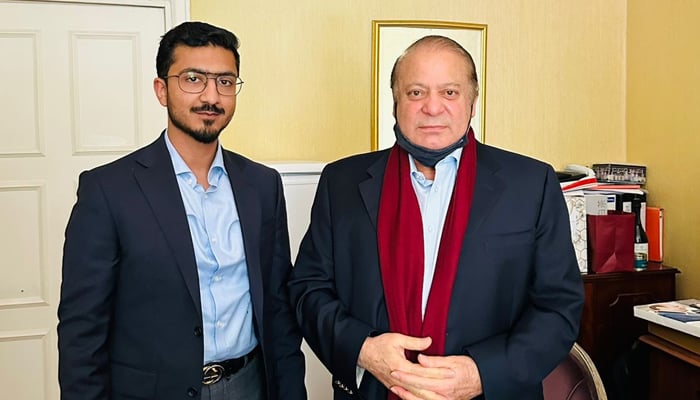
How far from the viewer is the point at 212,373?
5.15 ft

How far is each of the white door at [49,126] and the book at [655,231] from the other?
7.19 feet

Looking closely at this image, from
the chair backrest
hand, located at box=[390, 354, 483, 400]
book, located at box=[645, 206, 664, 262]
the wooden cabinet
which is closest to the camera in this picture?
hand, located at box=[390, 354, 483, 400]

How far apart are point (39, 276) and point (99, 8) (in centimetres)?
114

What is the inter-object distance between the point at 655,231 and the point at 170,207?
2.18 metres

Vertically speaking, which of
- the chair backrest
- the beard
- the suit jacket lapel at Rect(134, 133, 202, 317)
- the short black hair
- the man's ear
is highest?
the short black hair

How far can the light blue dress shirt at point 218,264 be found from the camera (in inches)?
61.7

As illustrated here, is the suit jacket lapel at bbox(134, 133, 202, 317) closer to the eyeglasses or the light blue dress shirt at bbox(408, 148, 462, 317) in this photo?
the eyeglasses

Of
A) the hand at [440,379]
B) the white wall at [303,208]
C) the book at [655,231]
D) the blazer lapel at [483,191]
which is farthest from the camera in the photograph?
the book at [655,231]

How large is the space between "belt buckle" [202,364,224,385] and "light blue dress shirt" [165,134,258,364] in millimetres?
19

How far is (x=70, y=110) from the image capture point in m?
2.69

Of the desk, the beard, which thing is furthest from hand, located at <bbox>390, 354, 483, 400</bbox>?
the desk

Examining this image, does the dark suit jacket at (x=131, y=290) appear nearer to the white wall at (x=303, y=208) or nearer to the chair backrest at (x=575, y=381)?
the chair backrest at (x=575, y=381)

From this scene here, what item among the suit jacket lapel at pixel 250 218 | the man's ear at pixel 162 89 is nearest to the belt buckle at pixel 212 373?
the suit jacket lapel at pixel 250 218

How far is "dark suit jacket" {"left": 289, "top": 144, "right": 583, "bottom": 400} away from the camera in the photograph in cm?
145
